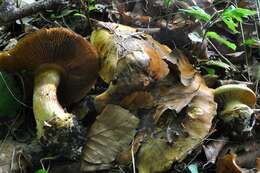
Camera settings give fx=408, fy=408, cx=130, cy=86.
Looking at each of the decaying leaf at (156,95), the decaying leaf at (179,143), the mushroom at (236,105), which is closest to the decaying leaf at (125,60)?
the decaying leaf at (156,95)

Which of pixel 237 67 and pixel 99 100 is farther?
pixel 237 67

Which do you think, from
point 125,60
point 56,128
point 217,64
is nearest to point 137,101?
point 125,60

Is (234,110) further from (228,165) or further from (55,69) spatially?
(55,69)

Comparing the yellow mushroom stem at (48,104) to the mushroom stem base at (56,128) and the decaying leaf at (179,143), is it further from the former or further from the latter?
the decaying leaf at (179,143)

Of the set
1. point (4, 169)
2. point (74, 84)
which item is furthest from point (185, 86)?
point (4, 169)

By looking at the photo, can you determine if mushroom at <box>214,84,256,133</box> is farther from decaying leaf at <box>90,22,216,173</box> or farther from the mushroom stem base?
the mushroom stem base

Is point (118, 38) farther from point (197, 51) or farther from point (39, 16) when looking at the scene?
point (39, 16)
